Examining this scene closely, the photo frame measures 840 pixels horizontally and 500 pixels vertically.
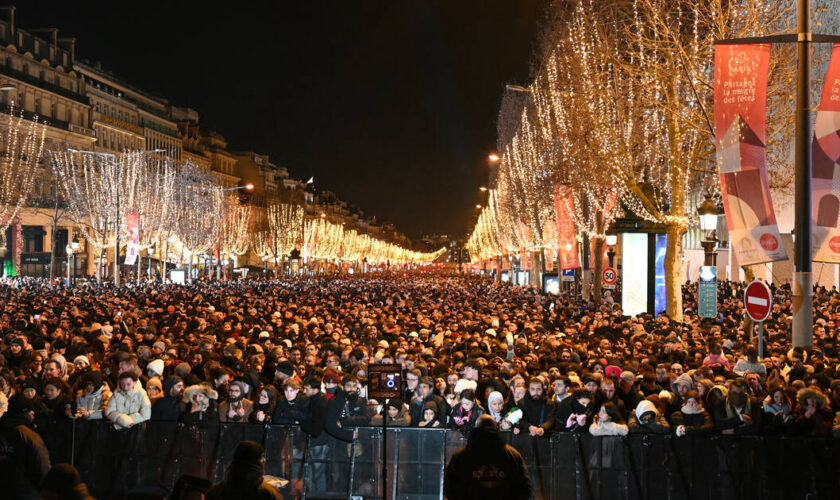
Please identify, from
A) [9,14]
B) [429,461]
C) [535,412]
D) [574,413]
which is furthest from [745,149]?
[9,14]

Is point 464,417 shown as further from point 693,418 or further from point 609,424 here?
point 693,418

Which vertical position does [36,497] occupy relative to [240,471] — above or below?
below

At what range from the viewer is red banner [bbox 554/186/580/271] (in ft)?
121

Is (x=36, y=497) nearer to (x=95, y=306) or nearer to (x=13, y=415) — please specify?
(x=13, y=415)

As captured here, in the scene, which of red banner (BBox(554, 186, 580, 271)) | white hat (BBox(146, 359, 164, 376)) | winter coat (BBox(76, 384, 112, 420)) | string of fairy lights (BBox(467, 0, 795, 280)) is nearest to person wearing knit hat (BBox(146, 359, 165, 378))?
white hat (BBox(146, 359, 164, 376))

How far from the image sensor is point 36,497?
7152 mm

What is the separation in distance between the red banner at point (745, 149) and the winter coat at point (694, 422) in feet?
10.4

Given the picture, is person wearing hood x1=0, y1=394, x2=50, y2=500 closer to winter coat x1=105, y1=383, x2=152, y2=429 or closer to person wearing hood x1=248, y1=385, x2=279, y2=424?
winter coat x1=105, y1=383, x2=152, y2=429

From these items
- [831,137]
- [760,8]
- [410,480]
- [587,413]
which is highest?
[760,8]

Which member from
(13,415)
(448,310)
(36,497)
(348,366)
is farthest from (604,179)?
(36,497)

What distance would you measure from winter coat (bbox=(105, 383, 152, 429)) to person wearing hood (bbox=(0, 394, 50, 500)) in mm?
3126

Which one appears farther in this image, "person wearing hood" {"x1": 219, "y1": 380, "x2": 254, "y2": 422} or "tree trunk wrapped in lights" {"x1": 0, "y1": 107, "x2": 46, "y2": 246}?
"tree trunk wrapped in lights" {"x1": 0, "y1": 107, "x2": 46, "y2": 246}

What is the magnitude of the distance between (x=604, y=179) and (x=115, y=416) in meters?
23.2

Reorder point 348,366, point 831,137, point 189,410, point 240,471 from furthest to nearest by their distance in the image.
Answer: point 348,366 → point 831,137 → point 189,410 → point 240,471
